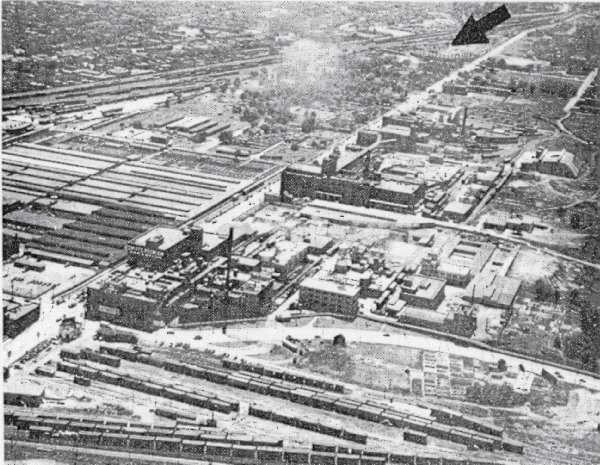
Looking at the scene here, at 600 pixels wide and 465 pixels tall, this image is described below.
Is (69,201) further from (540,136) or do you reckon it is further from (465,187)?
(540,136)

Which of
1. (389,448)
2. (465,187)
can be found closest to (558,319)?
(389,448)

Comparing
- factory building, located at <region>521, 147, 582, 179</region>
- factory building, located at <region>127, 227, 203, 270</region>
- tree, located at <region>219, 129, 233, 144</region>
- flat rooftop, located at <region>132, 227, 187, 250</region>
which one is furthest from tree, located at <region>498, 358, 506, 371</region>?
tree, located at <region>219, 129, 233, 144</region>

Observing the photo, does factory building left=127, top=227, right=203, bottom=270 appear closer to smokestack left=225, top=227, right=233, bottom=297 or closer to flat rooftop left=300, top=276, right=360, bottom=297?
smokestack left=225, top=227, right=233, bottom=297

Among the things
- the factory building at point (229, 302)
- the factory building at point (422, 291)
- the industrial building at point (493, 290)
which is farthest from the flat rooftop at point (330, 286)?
the industrial building at point (493, 290)

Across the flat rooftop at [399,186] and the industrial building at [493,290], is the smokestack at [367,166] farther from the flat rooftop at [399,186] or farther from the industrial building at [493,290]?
the industrial building at [493,290]

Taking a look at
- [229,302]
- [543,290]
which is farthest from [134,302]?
[543,290]

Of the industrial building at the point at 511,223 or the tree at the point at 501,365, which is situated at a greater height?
the industrial building at the point at 511,223
